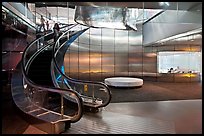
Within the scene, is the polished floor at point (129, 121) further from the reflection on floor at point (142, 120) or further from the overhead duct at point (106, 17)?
the overhead duct at point (106, 17)

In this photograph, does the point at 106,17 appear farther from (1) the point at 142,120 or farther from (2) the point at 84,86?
(1) the point at 142,120

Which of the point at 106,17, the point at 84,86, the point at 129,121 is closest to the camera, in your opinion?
the point at 129,121

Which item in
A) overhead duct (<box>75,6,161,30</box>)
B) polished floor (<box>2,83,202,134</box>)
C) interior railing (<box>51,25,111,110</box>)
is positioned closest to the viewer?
polished floor (<box>2,83,202,134</box>)

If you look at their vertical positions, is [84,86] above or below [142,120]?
A: above

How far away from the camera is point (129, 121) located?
434cm

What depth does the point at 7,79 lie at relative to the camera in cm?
568

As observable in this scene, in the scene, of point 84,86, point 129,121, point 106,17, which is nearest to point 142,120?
point 129,121

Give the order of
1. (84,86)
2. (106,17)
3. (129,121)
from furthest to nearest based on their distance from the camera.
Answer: (106,17) < (84,86) < (129,121)

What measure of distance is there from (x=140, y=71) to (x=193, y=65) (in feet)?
12.5

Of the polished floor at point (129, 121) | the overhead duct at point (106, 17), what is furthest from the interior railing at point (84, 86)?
the overhead duct at point (106, 17)

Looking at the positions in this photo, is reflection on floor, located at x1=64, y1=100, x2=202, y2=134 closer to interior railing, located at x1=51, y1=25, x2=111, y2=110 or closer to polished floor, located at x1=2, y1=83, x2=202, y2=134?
polished floor, located at x1=2, y1=83, x2=202, y2=134

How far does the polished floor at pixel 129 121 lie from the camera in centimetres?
366

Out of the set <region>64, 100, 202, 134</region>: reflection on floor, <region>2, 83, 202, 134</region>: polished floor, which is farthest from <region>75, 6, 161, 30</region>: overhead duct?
<region>2, 83, 202, 134</region>: polished floor

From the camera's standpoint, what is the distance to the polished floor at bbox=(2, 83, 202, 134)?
3.66 metres
